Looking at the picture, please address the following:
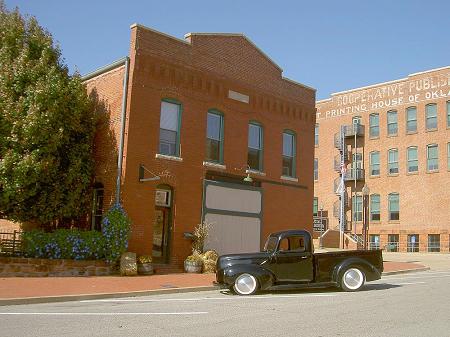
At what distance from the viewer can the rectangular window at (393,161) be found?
4397 centimetres

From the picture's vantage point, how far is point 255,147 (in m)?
23.3

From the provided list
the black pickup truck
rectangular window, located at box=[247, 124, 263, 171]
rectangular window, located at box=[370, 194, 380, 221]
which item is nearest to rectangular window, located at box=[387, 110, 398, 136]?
rectangular window, located at box=[370, 194, 380, 221]

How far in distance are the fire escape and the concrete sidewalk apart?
29820 millimetres

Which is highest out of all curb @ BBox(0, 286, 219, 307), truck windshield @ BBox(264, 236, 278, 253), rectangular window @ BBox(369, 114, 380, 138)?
rectangular window @ BBox(369, 114, 380, 138)

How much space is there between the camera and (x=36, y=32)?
18.5m

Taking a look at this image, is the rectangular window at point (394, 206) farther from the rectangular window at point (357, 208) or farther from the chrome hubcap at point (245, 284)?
the chrome hubcap at point (245, 284)

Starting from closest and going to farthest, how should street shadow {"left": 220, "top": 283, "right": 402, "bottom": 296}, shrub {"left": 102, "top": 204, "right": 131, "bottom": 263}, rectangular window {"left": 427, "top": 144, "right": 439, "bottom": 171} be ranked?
street shadow {"left": 220, "top": 283, "right": 402, "bottom": 296} < shrub {"left": 102, "top": 204, "right": 131, "bottom": 263} < rectangular window {"left": 427, "top": 144, "right": 439, "bottom": 171}

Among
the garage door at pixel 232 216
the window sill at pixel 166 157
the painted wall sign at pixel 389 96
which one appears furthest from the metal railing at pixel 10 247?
the painted wall sign at pixel 389 96

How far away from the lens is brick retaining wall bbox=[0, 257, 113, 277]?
15716 millimetres

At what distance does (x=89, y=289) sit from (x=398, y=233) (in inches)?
1342

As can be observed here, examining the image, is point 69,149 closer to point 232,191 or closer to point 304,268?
point 232,191

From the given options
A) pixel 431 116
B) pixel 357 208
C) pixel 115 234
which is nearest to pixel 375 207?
pixel 357 208

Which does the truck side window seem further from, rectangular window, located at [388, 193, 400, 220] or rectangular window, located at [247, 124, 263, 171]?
rectangular window, located at [388, 193, 400, 220]

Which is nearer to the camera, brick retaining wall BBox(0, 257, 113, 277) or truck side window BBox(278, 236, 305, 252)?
truck side window BBox(278, 236, 305, 252)
